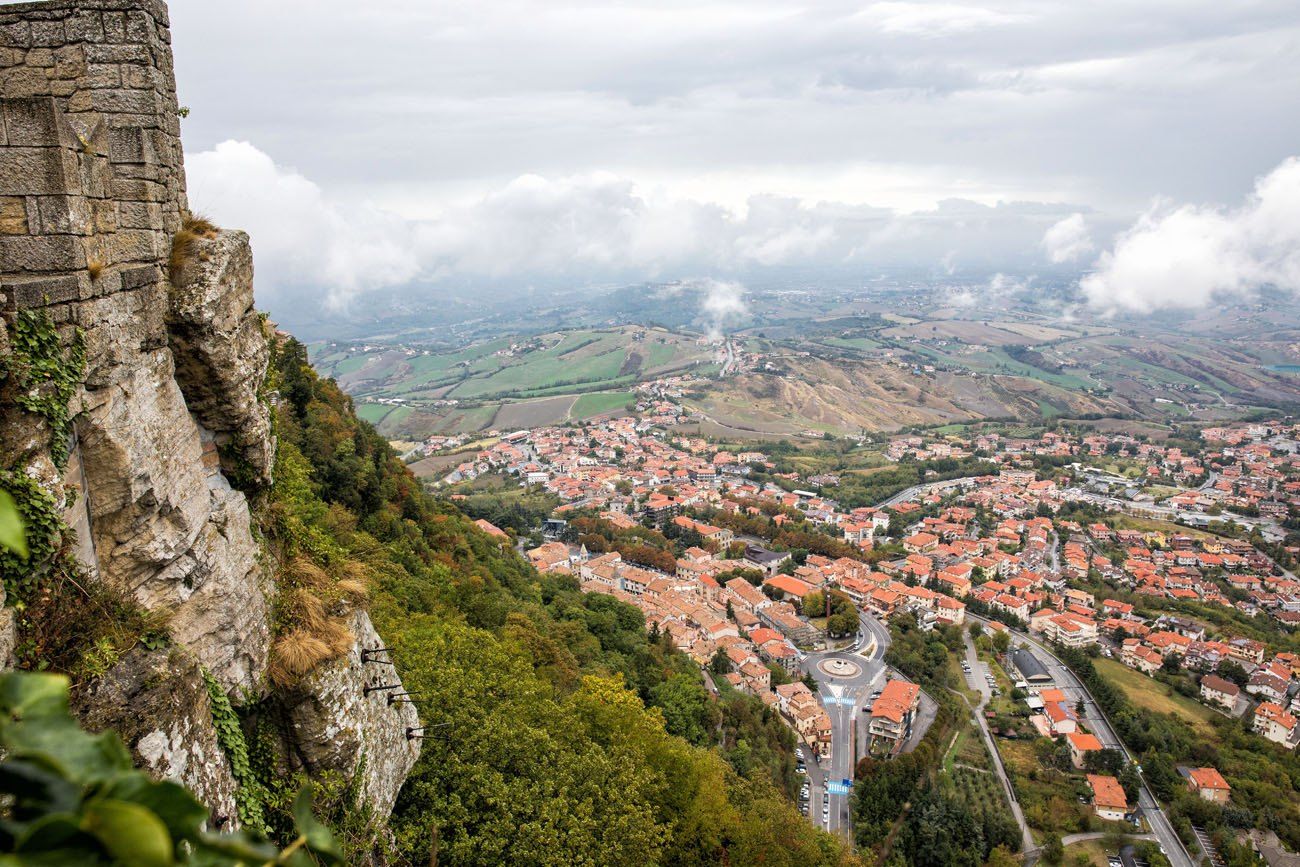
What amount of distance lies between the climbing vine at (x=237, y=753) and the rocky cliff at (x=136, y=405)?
0.12ft

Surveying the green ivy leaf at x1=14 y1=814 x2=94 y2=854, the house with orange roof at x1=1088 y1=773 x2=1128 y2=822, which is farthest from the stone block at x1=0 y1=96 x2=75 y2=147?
the house with orange roof at x1=1088 y1=773 x2=1128 y2=822

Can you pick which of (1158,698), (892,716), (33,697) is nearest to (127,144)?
(33,697)

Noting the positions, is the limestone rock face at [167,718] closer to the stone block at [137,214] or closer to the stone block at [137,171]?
the stone block at [137,214]

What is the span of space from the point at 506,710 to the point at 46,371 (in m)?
7.01

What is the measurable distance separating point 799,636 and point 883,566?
12.6 meters

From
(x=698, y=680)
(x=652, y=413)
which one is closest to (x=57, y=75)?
(x=698, y=680)

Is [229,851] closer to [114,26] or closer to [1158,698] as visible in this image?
[114,26]

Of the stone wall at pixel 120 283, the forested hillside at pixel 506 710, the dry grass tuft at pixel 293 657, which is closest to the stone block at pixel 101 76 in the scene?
the stone wall at pixel 120 283

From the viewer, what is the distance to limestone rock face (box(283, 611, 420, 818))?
605 centimetres

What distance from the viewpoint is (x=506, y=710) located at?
9.62 meters

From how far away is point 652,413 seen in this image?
324 ft

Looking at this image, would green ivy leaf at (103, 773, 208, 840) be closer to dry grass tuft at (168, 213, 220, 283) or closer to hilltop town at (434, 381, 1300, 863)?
dry grass tuft at (168, 213, 220, 283)

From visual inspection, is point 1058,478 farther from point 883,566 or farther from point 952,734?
point 952,734

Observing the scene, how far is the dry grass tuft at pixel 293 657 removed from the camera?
5898 mm
